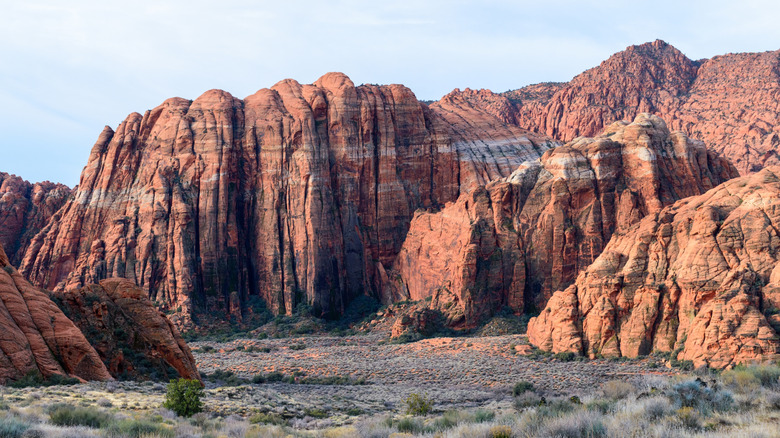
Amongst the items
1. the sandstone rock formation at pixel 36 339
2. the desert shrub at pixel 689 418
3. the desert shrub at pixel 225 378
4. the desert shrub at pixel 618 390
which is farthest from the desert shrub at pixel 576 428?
the desert shrub at pixel 225 378

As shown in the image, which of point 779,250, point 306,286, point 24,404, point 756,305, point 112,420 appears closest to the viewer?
point 112,420

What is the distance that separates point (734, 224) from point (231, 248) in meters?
59.0

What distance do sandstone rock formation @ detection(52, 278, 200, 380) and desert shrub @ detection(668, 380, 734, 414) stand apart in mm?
27572

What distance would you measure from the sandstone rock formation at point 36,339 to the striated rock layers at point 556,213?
42.1 meters

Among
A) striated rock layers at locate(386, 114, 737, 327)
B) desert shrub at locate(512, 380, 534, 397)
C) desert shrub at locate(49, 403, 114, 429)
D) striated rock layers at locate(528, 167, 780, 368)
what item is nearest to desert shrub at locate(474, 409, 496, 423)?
desert shrub at locate(49, 403, 114, 429)

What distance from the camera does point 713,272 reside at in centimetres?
4691

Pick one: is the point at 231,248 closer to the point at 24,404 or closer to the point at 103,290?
the point at 103,290

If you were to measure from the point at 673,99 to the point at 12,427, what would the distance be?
5775 inches

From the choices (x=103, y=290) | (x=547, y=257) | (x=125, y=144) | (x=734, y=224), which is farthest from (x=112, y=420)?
(x=125, y=144)

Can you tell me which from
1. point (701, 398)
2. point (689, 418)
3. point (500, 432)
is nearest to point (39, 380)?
point (500, 432)

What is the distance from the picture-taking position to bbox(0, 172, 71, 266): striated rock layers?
93.7m

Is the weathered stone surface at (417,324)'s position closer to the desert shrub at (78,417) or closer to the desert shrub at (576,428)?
the desert shrub at (78,417)

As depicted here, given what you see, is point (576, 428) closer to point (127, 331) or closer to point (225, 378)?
point (127, 331)

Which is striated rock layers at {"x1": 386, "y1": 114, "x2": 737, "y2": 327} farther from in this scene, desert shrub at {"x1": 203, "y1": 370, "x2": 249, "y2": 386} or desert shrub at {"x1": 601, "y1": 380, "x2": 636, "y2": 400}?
desert shrub at {"x1": 601, "y1": 380, "x2": 636, "y2": 400}
